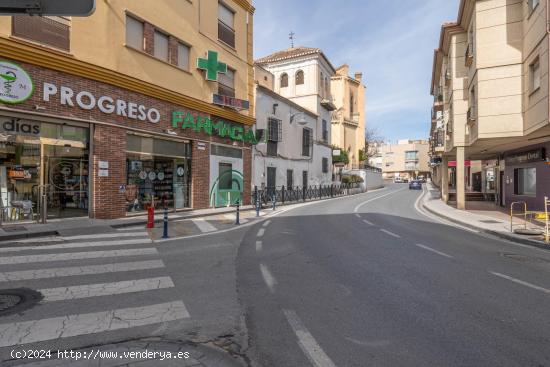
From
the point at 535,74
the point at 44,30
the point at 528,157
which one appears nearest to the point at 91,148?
the point at 44,30

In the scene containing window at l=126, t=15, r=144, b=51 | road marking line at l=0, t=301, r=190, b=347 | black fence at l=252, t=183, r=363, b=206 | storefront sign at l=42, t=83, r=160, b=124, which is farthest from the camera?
black fence at l=252, t=183, r=363, b=206

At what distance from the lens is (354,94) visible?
56.4 metres

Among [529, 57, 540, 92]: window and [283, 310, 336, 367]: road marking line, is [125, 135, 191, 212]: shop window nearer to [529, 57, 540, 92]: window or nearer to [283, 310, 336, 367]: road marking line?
[283, 310, 336, 367]: road marking line

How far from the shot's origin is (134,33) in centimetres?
1409

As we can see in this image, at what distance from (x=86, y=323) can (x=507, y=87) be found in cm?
1762

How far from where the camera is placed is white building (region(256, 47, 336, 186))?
114 ft

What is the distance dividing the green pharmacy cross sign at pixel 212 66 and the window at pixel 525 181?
16.8m

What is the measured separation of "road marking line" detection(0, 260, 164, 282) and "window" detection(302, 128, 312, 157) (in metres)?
25.8

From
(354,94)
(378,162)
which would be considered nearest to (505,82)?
(354,94)

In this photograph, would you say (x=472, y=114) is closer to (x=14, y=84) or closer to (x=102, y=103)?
(x=102, y=103)

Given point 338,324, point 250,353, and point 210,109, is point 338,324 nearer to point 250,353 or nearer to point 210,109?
point 250,353

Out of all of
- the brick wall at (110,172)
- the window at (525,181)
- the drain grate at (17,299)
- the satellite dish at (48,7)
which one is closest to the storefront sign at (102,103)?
the brick wall at (110,172)

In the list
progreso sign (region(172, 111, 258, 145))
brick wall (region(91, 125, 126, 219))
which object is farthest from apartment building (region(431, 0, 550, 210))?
brick wall (region(91, 125, 126, 219))

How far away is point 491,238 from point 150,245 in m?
9.75
